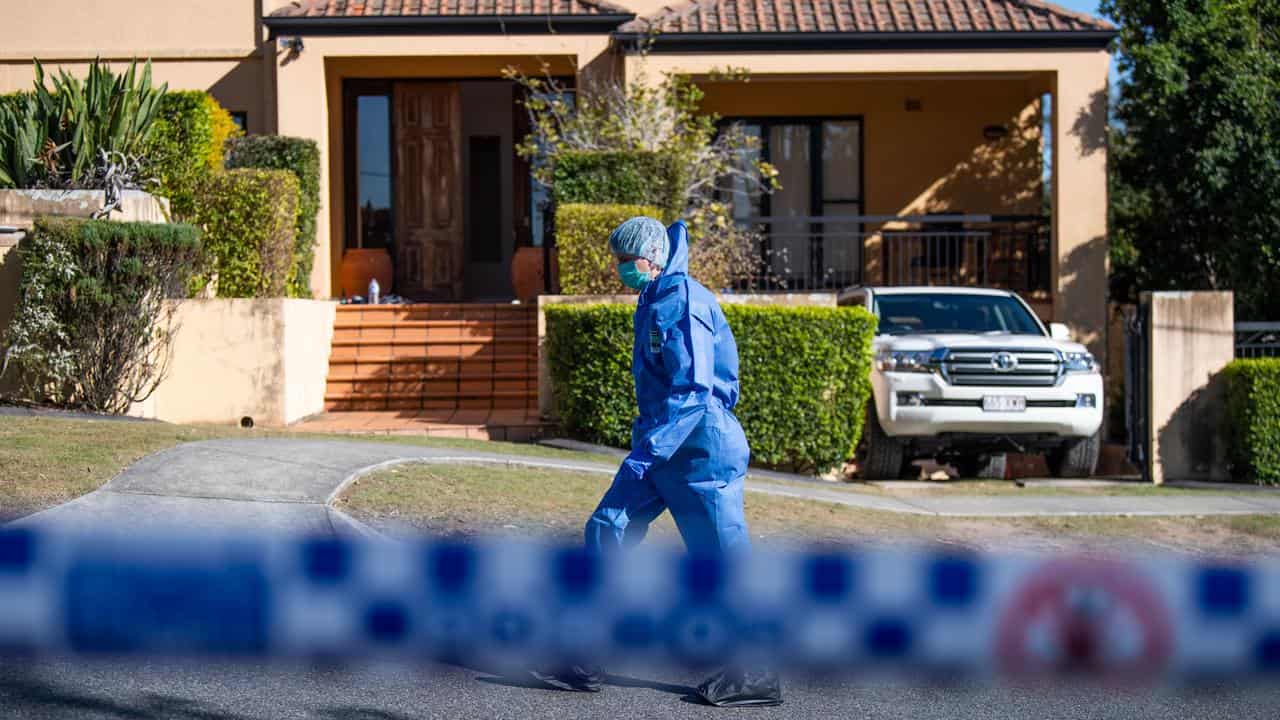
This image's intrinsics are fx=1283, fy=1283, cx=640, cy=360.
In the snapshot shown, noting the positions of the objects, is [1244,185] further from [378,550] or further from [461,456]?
[378,550]

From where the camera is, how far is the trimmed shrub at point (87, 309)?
1020 centimetres

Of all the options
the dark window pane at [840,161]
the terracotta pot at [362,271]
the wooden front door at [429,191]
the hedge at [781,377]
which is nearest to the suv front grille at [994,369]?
the hedge at [781,377]

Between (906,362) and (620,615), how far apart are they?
19.5 feet

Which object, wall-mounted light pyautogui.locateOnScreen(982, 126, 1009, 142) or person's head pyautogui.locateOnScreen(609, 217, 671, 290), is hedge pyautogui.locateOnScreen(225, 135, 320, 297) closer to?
wall-mounted light pyautogui.locateOnScreen(982, 126, 1009, 142)

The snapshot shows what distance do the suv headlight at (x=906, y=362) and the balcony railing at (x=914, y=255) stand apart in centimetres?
481

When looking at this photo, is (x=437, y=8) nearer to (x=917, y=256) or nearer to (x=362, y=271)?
(x=362, y=271)

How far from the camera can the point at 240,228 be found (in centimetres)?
1245

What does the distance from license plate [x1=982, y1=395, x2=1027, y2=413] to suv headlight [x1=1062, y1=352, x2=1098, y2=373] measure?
0.55m

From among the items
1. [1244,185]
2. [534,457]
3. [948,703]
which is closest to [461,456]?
[534,457]

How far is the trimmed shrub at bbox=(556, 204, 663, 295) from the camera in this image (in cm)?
1257

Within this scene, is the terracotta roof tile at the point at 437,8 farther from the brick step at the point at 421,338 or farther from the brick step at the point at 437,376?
the brick step at the point at 437,376

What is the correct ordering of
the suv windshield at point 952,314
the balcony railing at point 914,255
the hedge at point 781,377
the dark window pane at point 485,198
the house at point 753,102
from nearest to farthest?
the hedge at point 781,377 < the suv windshield at point 952,314 < the house at point 753,102 < the balcony railing at point 914,255 < the dark window pane at point 485,198

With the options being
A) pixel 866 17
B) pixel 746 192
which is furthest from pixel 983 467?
pixel 746 192

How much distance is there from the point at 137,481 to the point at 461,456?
2.69 m
